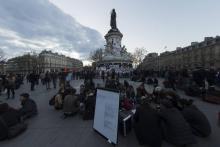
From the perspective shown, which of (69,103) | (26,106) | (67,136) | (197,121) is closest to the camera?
(197,121)

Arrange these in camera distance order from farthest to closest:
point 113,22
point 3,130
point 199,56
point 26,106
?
point 199,56 < point 113,22 < point 26,106 < point 3,130

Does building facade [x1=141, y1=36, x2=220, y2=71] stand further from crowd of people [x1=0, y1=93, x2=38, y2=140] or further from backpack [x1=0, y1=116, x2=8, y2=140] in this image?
backpack [x1=0, y1=116, x2=8, y2=140]

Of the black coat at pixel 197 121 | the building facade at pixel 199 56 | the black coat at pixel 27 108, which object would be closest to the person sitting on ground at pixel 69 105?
the black coat at pixel 27 108

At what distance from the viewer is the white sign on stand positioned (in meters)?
4.91

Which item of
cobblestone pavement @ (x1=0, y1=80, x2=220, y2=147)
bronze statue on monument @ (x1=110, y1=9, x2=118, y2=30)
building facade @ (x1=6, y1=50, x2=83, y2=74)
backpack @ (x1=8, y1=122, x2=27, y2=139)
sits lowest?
cobblestone pavement @ (x1=0, y1=80, x2=220, y2=147)

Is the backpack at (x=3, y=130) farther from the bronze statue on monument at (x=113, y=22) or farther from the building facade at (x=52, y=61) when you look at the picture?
the building facade at (x=52, y=61)

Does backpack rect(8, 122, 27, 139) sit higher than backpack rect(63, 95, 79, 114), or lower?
lower

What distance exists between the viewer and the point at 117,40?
2215 inches

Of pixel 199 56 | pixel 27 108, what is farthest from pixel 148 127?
pixel 199 56

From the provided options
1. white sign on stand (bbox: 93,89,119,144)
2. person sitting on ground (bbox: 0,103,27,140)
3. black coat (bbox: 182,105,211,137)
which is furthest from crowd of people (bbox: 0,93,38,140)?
black coat (bbox: 182,105,211,137)

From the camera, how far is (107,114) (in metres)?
5.27

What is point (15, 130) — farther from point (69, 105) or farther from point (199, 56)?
point (199, 56)

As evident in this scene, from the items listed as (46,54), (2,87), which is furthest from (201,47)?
(46,54)

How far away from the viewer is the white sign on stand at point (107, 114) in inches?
193
